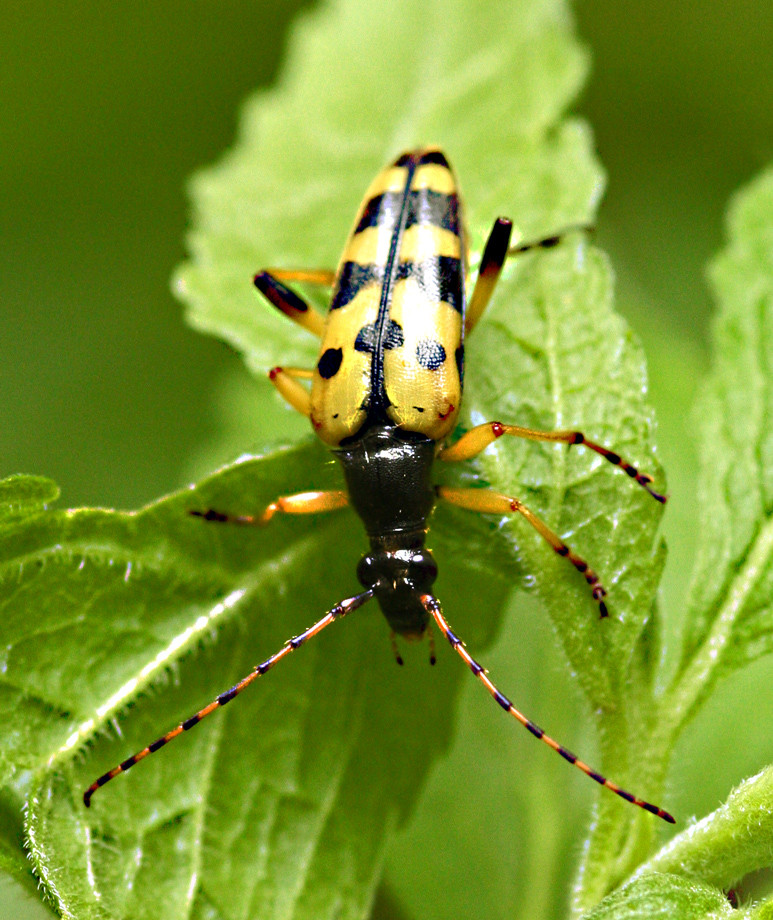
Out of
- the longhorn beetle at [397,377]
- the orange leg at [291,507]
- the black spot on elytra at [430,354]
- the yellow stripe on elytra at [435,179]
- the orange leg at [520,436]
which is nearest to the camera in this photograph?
the orange leg at [520,436]

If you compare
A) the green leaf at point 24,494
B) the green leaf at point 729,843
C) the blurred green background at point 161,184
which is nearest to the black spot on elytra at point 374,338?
the green leaf at point 24,494

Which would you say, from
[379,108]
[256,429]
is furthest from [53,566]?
[379,108]

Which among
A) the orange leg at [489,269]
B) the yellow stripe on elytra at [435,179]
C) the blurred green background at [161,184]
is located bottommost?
the orange leg at [489,269]

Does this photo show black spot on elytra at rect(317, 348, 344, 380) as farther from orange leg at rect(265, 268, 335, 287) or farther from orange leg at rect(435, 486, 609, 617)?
orange leg at rect(435, 486, 609, 617)

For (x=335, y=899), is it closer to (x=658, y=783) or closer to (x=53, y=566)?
(x=658, y=783)

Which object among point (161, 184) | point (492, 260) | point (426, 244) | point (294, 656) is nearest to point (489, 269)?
point (492, 260)

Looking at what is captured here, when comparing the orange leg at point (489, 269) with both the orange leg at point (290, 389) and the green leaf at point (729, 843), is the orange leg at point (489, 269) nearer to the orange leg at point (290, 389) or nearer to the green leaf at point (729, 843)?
the orange leg at point (290, 389)

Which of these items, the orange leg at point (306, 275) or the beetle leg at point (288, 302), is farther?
the orange leg at point (306, 275)

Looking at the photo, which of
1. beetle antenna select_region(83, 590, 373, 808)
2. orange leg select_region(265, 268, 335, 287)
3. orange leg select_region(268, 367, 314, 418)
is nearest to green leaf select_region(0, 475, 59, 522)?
beetle antenna select_region(83, 590, 373, 808)
